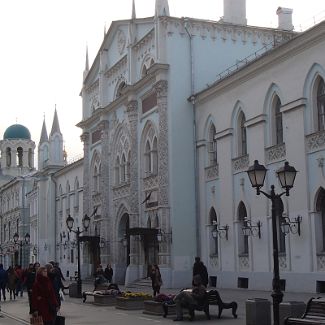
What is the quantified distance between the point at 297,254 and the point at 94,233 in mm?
23096

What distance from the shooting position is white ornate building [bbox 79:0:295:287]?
115 ft

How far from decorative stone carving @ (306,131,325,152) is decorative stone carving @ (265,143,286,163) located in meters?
1.71

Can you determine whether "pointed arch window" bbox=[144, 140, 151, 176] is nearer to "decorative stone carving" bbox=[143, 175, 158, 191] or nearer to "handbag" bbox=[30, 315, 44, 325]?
"decorative stone carving" bbox=[143, 175, 158, 191]

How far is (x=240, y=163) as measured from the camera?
102 ft

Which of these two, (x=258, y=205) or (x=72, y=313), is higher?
(x=258, y=205)

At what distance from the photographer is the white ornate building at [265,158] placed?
25781 mm

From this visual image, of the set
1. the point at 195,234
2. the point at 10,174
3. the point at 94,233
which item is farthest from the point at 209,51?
the point at 10,174

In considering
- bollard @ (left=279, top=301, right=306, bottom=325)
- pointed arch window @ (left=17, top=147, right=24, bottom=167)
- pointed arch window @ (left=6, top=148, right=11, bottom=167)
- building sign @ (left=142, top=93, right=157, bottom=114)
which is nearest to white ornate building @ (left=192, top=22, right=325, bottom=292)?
building sign @ (left=142, top=93, right=157, bottom=114)

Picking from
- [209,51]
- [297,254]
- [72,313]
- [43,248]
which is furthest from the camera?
[43,248]

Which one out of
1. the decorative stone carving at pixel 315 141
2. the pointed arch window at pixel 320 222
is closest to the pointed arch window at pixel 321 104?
the decorative stone carving at pixel 315 141

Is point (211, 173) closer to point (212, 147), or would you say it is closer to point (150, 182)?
point (212, 147)

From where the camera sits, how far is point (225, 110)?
3266 centimetres

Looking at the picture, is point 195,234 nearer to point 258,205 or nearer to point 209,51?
point 258,205

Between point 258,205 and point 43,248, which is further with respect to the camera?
point 43,248
